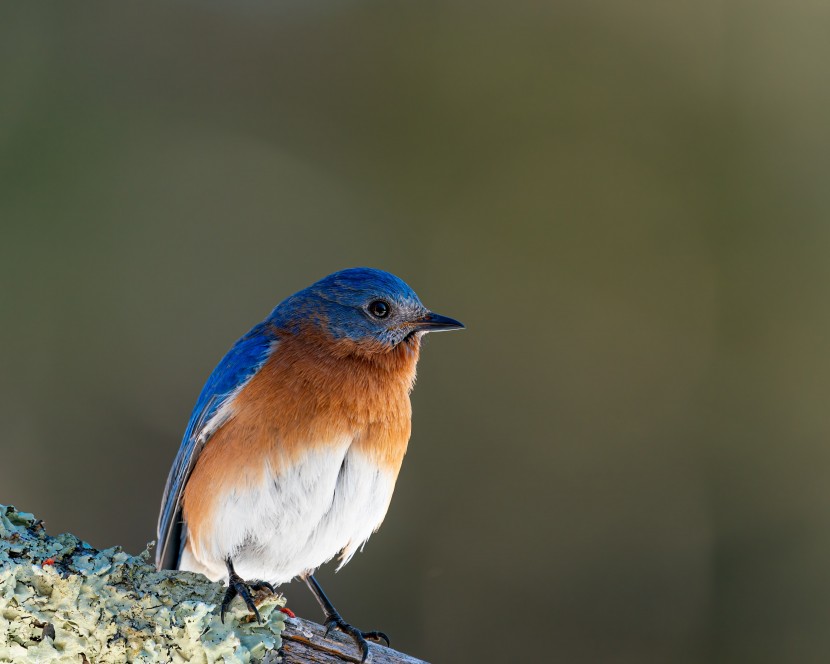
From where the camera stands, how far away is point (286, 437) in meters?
3.20

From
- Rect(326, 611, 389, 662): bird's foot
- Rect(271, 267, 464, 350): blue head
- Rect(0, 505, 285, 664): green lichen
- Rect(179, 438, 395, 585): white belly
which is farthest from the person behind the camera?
Rect(271, 267, 464, 350): blue head

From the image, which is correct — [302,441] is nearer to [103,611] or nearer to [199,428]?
[199,428]

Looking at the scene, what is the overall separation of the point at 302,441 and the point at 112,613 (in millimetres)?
1067

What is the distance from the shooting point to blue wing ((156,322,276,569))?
3498 mm

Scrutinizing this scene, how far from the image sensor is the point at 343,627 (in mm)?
3045

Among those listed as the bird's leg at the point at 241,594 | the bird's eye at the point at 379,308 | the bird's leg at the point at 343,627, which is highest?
the bird's eye at the point at 379,308

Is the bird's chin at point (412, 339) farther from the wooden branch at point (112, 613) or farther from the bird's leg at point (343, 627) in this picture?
the wooden branch at point (112, 613)

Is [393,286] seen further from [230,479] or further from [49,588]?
[49,588]

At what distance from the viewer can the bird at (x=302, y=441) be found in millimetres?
3207

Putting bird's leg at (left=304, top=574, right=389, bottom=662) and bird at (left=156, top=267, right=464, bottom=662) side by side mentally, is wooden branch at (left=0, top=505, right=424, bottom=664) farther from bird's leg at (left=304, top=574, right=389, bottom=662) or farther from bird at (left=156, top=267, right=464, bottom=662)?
bird at (left=156, top=267, right=464, bottom=662)

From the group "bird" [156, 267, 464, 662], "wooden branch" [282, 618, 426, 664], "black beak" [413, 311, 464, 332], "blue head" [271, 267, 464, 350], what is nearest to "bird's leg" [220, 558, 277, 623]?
"wooden branch" [282, 618, 426, 664]

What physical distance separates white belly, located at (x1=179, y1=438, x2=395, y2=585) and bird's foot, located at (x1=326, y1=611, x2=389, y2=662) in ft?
0.85

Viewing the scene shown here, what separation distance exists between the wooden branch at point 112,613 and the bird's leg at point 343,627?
20cm

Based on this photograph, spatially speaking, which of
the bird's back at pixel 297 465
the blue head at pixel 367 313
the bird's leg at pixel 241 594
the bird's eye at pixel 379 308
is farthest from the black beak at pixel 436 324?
the bird's leg at pixel 241 594
